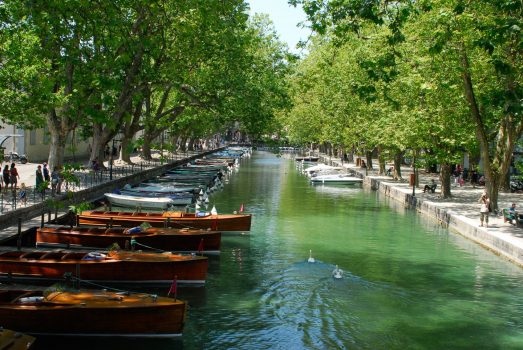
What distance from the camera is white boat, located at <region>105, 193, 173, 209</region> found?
130 ft

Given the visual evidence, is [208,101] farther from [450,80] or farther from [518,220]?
[518,220]

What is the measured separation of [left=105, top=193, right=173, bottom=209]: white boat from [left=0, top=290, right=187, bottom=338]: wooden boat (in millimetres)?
23612

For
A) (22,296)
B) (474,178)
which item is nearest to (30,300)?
(22,296)

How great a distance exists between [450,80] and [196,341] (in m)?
20.8

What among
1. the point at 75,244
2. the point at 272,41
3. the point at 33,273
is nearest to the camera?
the point at 33,273

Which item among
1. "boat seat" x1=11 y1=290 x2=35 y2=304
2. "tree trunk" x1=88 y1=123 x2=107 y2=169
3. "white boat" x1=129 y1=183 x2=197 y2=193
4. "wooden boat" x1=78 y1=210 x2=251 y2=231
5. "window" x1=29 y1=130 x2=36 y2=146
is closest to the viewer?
"boat seat" x1=11 y1=290 x2=35 y2=304

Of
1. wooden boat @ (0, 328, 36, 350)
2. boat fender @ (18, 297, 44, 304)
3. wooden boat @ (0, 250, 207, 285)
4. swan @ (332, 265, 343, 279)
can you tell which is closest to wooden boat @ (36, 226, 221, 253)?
wooden boat @ (0, 250, 207, 285)

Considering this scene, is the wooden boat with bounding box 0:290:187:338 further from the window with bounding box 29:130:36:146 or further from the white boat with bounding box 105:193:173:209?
the window with bounding box 29:130:36:146

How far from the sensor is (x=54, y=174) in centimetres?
3416

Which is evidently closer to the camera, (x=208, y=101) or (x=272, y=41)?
(x=208, y=101)

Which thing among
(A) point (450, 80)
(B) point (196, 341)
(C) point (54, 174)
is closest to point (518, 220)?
(A) point (450, 80)

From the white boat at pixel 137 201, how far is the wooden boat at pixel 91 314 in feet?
77.5

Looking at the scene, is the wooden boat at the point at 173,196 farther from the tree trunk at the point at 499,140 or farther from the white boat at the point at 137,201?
the tree trunk at the point at 499,140

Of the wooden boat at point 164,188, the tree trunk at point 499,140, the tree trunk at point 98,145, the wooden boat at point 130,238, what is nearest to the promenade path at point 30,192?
the wooden boat at point 130,238
